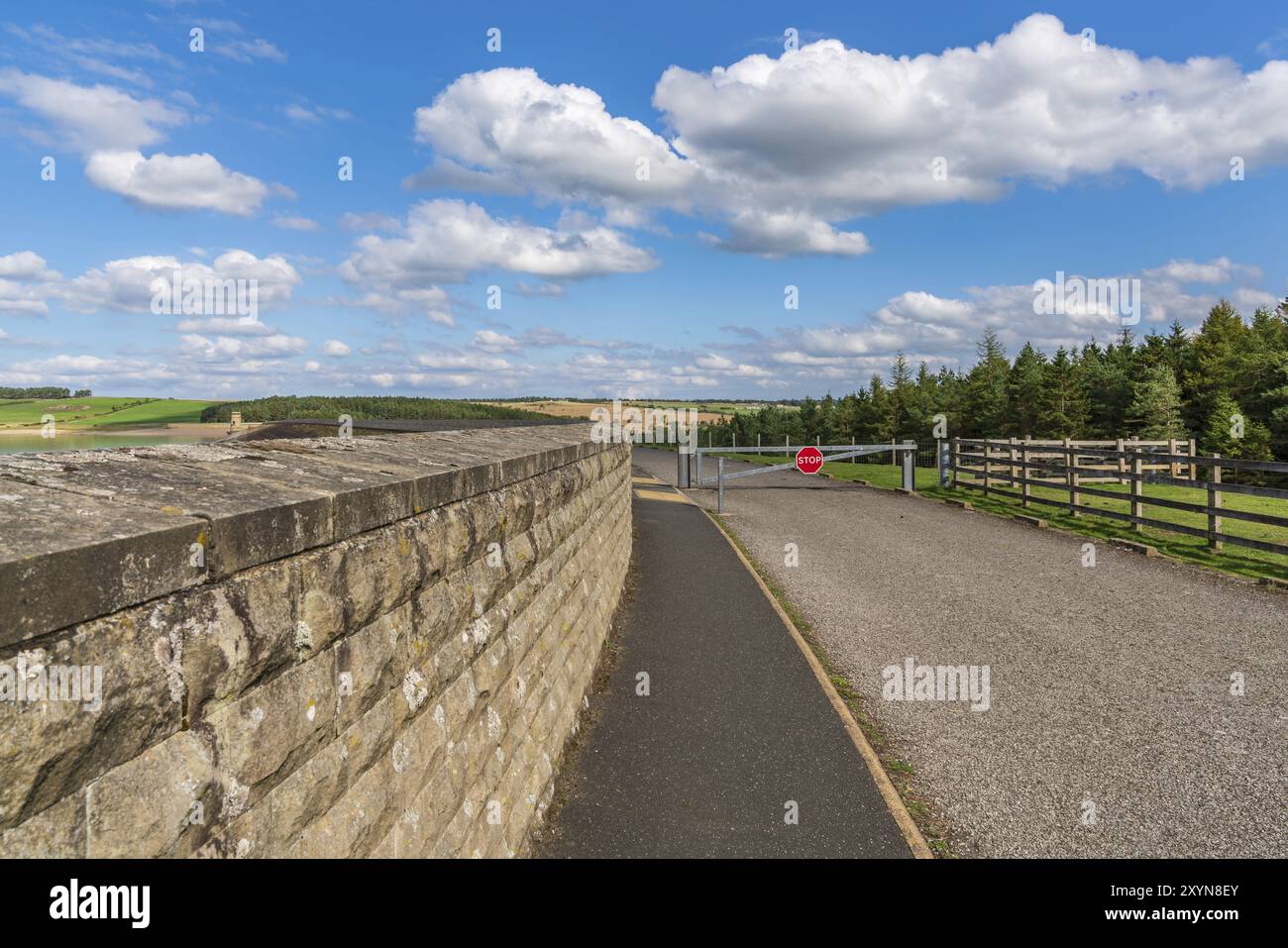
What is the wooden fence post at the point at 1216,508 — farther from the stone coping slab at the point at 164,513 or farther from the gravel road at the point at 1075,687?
the stone coping slab at the point at 164,513

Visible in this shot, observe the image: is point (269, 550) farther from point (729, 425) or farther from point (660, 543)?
point (729, 425)

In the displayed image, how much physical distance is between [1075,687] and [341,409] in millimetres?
13384

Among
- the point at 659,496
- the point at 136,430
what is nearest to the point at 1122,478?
the point at 659,496

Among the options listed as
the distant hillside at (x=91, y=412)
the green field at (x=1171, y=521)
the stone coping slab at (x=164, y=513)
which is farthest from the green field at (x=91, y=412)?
the green field at (x=1171, y=521)

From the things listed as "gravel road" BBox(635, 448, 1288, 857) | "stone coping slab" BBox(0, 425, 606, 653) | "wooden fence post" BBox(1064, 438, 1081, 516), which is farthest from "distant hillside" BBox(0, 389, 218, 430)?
"wooden fence post" BBox(1064, 438, 1081, 516)

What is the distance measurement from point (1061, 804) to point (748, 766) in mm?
2002

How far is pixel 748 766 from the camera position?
17.3ft

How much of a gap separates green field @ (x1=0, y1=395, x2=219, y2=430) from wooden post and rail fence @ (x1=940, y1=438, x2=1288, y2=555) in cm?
1326

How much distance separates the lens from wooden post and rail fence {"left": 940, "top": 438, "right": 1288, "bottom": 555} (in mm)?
11922

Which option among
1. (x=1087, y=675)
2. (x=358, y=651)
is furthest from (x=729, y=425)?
(x=358, y=651)

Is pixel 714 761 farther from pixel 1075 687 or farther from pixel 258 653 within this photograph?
pixel 258 653

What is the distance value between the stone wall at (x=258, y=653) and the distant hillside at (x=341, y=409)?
22.8 feet

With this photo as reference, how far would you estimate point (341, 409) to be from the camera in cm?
1513

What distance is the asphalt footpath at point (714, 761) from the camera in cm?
430
